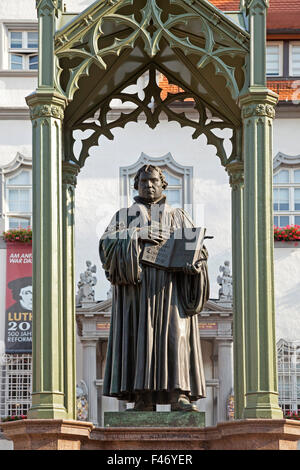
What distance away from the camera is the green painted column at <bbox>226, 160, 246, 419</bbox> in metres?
15.2

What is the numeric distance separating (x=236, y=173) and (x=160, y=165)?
834 inches

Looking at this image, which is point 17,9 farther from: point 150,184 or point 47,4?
point 47,4

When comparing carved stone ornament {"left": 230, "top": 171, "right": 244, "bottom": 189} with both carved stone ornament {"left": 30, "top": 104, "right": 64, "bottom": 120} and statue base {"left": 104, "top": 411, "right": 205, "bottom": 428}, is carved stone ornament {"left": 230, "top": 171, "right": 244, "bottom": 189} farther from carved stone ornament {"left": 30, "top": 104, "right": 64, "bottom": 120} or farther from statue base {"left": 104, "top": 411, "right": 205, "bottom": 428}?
statue base {"left": 104, "top": 411, "right": 205, "bottom": 428}

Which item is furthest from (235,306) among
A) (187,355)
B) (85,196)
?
(85,196)

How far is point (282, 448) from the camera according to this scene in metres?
13.4

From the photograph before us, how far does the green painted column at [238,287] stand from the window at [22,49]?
2197 centimetres

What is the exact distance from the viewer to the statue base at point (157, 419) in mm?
14242

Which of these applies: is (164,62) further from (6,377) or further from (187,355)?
(6,377)

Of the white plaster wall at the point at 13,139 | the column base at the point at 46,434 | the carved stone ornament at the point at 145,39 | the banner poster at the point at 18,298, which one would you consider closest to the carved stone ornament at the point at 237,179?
the carved stone ornament at the point at 145,39

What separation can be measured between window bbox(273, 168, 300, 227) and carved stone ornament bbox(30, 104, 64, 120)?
72.9ft

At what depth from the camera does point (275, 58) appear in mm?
37062

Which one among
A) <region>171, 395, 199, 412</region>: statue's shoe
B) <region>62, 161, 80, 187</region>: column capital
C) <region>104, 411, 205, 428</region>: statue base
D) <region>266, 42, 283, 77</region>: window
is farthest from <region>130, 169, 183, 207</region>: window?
<region>104, 411, 205, 428</region>: statue base

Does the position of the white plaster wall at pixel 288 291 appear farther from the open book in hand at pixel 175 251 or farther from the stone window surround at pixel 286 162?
the open book in hand at pixel 175 251

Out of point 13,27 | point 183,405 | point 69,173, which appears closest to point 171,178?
point 13,27
